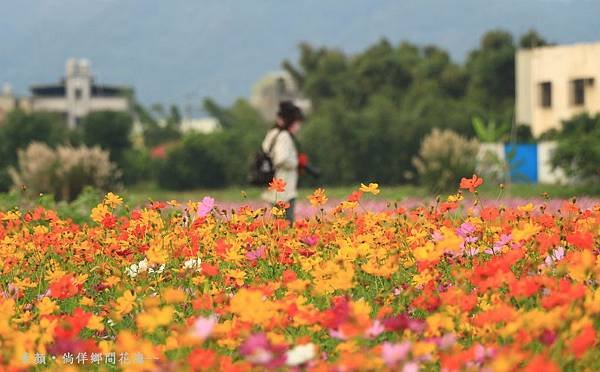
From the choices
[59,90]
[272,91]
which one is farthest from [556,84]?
[59,90]

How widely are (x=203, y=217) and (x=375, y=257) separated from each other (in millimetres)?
1370

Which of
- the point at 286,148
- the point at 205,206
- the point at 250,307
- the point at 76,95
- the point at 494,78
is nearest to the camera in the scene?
the point at 250,307

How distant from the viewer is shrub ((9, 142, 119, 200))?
19.9 m

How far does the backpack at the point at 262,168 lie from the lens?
870 centimetres

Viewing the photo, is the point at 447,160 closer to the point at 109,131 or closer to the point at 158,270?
the point at 109,131

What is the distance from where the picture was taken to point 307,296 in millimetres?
4145

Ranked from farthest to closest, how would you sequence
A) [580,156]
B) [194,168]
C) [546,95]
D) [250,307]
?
[546,95], [194,168], [580,156], [250,307]

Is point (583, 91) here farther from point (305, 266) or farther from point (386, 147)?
point (305, 266)

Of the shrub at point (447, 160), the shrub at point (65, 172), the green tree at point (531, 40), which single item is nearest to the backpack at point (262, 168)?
the shrub at point (65, 172)

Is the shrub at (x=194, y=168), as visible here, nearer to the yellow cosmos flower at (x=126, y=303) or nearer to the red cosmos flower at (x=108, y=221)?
the red cosmos flower at (x=108, y=221)

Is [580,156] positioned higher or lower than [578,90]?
lower

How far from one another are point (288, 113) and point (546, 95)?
27.5 meters

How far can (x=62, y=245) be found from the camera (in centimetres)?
500

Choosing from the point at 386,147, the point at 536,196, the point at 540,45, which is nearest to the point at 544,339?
the point at 536,196
